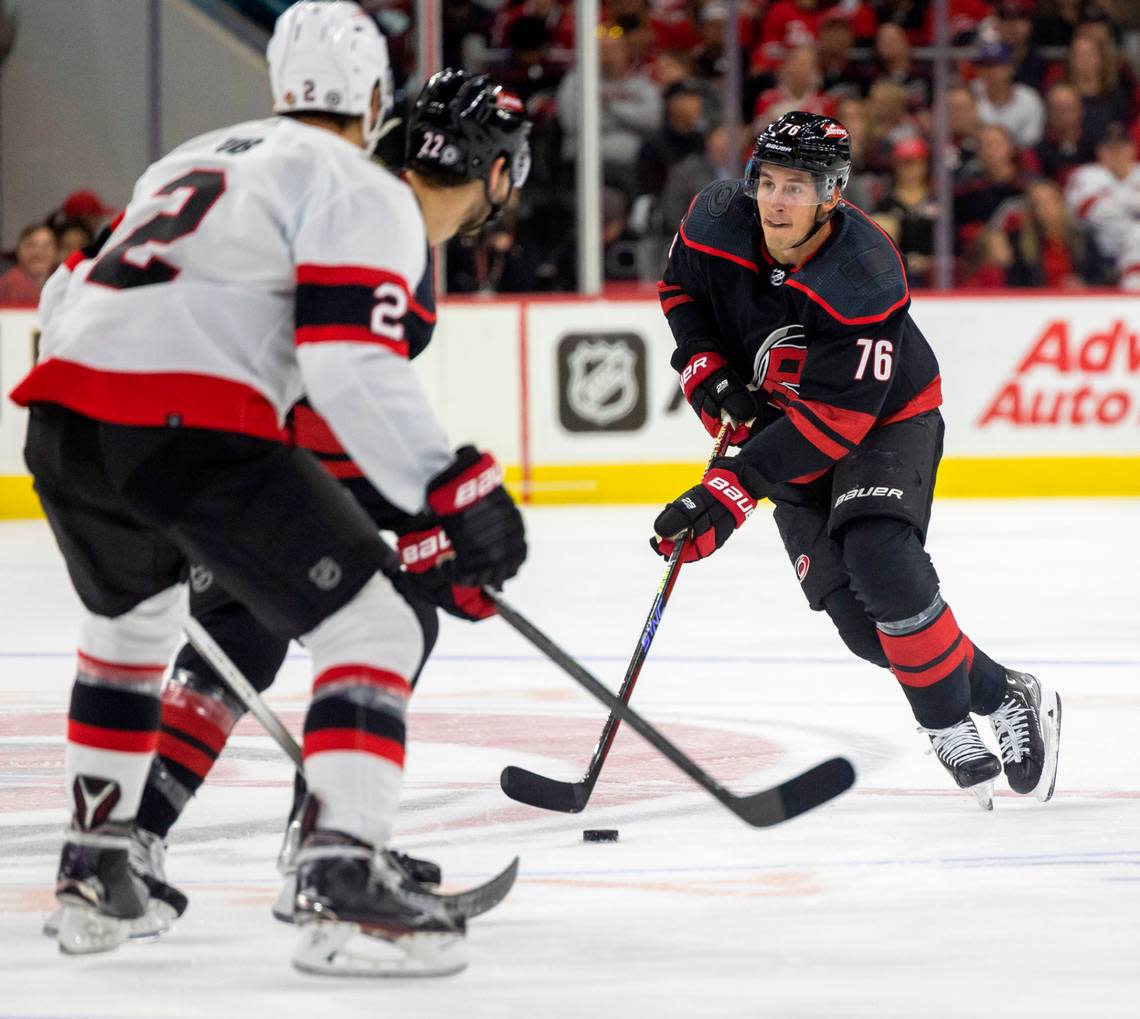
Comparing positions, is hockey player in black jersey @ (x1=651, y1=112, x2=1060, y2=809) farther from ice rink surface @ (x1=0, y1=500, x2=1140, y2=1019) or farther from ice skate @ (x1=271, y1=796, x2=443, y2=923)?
ice skate @ (x1=271, y1=796, x2=443, y2=923)

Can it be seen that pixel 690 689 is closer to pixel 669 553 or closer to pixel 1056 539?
pixel 669 553

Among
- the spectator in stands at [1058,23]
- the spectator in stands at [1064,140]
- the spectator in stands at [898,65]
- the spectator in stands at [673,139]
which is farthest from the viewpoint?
the spectator in stands at [1058,23]

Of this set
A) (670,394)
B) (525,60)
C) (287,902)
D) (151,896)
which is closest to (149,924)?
(151,896)

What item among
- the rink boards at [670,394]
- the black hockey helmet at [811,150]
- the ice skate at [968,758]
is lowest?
the rink boards at [670,394]

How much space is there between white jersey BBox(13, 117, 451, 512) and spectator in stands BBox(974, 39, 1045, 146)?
7.09 meters

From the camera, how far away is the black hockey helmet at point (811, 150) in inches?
121

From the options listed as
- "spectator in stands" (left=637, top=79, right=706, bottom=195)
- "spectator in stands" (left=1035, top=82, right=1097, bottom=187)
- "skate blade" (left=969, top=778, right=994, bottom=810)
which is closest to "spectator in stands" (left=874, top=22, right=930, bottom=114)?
"spectator in stands" (left=1035, top=82, right=1097, bottom=187)

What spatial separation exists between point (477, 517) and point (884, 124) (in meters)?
6.88

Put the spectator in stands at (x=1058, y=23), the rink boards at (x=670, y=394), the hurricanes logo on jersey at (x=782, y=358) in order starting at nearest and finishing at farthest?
the hurricanes logo on jersey at (x=782, y=358)
the rink boards at (x=670, y=394)
the spectator in stands at (x=1058, y=23)

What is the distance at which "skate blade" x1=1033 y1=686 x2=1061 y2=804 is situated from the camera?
3182 millimetres

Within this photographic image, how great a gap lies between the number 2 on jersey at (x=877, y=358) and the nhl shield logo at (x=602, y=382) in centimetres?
444

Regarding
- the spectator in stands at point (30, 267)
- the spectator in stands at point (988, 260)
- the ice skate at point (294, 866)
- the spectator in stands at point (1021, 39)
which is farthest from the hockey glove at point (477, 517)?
the spectator in stands at point (1021, 39)

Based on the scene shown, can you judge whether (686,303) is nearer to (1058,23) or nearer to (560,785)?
(560,785)

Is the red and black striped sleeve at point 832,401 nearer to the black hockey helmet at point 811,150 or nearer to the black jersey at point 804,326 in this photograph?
the black jersey at point 804,326
